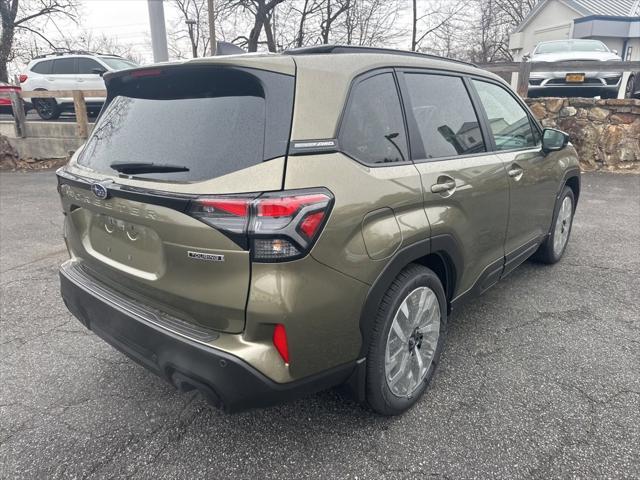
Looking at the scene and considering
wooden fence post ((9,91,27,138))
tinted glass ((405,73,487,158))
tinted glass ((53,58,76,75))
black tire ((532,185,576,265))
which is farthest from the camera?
tinted glass ((53,58,76,75))

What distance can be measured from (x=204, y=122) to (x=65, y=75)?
14.7 metres

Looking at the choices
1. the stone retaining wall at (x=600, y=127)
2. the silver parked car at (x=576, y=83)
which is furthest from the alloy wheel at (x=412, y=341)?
the silver parked car at (x=576, y=83)

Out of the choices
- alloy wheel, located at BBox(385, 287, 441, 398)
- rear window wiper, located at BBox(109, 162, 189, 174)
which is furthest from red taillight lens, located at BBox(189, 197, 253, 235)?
alloy wheel, located at BBox(385, 287, 441, 398)

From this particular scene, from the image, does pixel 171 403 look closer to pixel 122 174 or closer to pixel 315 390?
pixel 315 390

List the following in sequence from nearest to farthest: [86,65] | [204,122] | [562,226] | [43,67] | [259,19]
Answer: [204,122] < [562,226] < [86,65] < [43,67] < [259,19]

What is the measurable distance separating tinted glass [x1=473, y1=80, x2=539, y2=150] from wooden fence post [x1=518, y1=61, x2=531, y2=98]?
272 inches

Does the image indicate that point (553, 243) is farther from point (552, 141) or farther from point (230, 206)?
point (230, 206)

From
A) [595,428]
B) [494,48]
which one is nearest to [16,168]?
[595,428]

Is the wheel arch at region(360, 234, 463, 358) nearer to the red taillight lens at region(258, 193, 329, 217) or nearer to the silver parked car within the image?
the red taillight lens at region(258, 193, 329, 217)

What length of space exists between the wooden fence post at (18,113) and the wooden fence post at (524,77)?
11.7 meters

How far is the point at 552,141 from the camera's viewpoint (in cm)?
368

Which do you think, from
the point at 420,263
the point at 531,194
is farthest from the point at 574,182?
the point at 420,263

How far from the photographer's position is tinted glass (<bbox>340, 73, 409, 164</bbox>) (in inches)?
80.4

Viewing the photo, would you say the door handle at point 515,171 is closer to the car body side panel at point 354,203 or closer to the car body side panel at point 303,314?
→ the car body side panel at point 354,203
